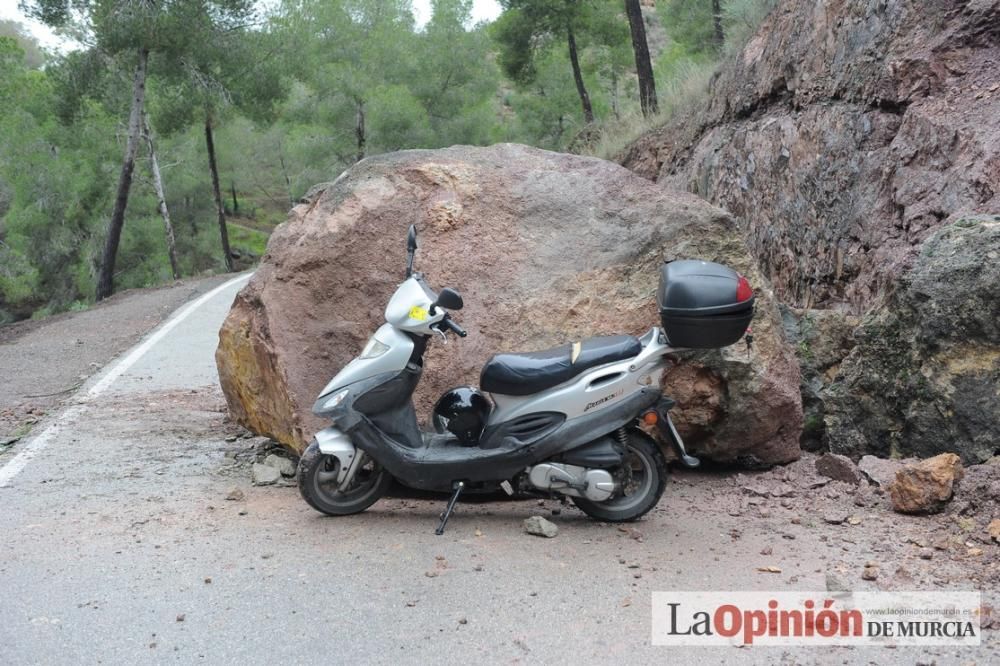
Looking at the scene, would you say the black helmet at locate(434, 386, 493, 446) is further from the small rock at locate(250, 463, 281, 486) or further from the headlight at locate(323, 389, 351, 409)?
the small rock at locate(250, 463, 281, 486)

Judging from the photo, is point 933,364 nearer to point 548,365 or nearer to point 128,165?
point 548,365

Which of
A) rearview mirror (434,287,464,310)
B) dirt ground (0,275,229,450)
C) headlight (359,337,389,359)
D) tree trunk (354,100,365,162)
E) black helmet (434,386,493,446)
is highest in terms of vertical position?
tree trunk (354,100,365,162)

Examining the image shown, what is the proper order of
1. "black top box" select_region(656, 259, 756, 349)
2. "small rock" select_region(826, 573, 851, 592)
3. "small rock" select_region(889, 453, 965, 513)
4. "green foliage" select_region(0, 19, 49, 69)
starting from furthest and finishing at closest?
"green foliage" select_region(0, 19, 49, 69), "small rock" select_region(889, 453, 965, 513), "black top box" select_region(656, 259, 756, 349), "small rock" select_region(826, 573, 851, 592)

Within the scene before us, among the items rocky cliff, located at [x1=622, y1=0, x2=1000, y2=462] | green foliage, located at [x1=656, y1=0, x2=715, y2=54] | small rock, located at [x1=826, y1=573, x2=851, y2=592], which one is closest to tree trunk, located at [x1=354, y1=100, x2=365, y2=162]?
green foliage, located at [x1=656, y1=0, x2=715, y2=54]

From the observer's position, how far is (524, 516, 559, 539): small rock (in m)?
5.29

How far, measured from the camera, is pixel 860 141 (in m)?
8.73

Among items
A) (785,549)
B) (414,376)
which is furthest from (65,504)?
(785,549)

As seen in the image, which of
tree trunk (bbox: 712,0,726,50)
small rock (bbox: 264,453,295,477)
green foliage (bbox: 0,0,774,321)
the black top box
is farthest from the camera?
green foliage (bbox: 0,0,774,321)

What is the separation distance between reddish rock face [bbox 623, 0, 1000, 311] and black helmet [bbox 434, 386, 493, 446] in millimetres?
2920

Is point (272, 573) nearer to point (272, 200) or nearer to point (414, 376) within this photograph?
point (414, 376)

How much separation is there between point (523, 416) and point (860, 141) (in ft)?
17.0

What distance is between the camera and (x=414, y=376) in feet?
18.4

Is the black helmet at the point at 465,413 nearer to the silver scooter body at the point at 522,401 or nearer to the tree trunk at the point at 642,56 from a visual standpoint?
the silver scooter body at the point at 522,401

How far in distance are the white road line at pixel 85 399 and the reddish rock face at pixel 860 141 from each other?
6526 millimetres
